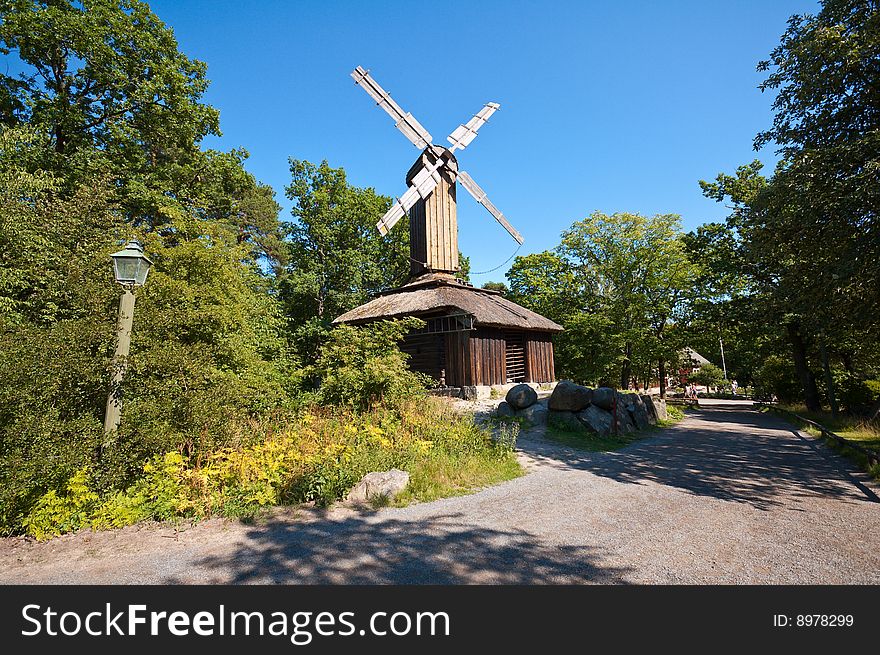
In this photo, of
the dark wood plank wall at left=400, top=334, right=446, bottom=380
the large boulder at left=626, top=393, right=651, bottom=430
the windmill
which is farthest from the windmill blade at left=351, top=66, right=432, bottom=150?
the large boulder at left=626, top=393, right=651, bottom=430

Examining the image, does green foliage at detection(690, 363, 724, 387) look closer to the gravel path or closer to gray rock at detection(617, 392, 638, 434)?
gray rock at detection(617, 392, 638, 434)

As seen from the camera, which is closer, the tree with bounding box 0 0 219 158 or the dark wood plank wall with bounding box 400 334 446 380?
the tree with bounding box 0 0 219 158

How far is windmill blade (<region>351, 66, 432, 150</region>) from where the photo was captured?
20.7 meters

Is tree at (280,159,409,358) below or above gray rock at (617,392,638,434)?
above

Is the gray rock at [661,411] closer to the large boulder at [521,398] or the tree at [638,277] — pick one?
the large boulder at [521,398]

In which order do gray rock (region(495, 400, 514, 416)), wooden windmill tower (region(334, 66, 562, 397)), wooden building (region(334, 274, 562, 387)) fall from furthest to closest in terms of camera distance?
1. wooden windmill tower (region(334, 66, 562, 397))
2. wooden building (region(334, 274, 562, 387))
3. gray rock (region(495, 400, 514, 416))

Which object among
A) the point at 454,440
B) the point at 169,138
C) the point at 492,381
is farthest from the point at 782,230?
the point at 169,138

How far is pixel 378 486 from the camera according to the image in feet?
18.2

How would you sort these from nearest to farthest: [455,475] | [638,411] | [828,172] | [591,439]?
[455,475] < [828,172] < [591,439] < [638,411]

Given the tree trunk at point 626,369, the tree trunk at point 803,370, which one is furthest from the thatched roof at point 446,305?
the tree trunk at point 803,370

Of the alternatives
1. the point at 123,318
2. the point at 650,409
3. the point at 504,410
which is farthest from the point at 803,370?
the point at 123,318

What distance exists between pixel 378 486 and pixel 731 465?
7.35 metres

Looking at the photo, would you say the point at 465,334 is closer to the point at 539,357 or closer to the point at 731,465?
the point at 539,357

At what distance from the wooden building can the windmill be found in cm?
144
